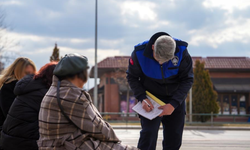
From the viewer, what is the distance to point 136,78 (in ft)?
15.6

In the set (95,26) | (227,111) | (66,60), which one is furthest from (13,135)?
(227,111)

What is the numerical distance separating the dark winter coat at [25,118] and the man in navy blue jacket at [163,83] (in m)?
1.17

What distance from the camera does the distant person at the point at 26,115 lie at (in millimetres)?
4230

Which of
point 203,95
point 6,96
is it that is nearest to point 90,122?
point 6,96

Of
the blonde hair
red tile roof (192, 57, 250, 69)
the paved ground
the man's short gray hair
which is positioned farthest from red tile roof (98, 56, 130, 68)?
the man's short gray hair

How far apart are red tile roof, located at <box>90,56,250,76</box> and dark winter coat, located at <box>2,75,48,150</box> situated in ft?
99.5

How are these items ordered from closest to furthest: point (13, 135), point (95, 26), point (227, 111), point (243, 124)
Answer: point (13, 135)
point (243, 124)
point (95, 26)
point (227, 111)

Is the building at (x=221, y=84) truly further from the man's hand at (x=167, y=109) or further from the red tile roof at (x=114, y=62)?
the man's hand at (x=167, y=109)

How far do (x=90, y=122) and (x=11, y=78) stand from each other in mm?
2504

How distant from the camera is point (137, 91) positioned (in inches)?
184

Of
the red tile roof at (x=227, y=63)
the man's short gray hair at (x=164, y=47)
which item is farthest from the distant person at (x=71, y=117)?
the red tile roof at (x=227, y=63)

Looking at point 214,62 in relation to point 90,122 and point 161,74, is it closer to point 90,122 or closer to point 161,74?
point 161,74

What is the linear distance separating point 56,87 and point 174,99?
1.92 metres

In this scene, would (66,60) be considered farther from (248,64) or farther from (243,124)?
(248,64)
